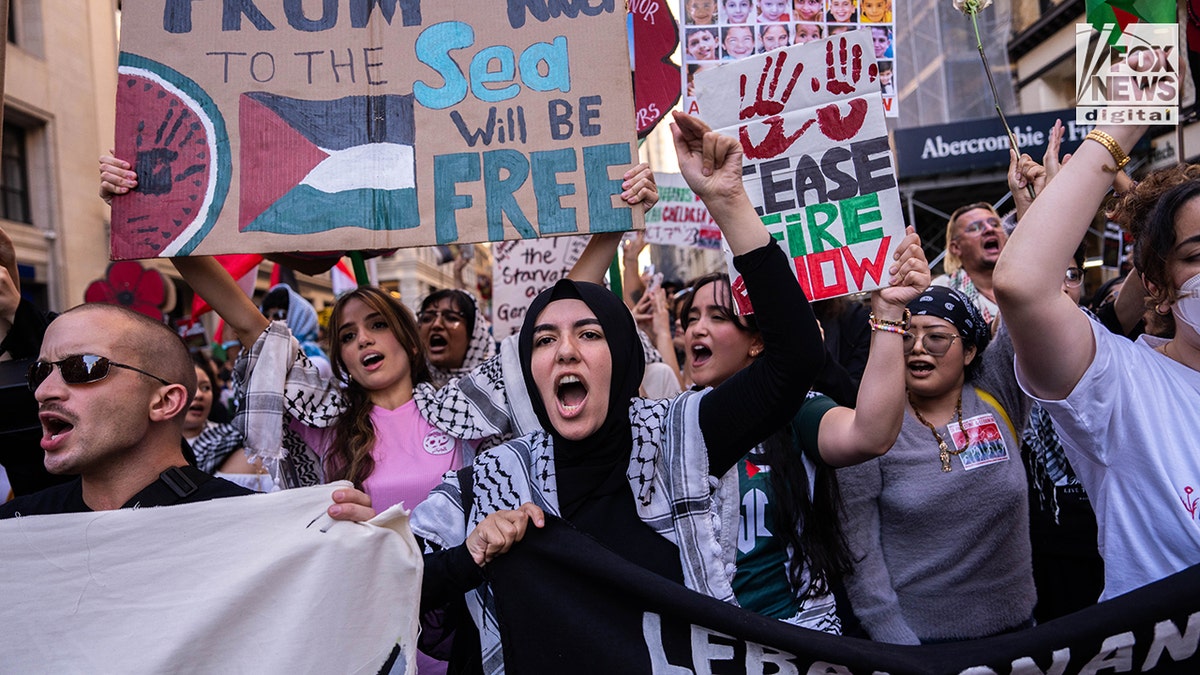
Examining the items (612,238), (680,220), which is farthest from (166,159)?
(680,220)

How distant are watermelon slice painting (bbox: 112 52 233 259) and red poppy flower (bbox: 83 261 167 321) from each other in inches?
206

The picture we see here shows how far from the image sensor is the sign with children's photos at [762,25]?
340cm

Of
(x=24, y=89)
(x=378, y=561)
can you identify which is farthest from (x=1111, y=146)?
(x=24, y=89)

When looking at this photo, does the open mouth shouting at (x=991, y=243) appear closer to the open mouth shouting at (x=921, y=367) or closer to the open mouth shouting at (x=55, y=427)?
the open mouth shouting at (x=921, y=367)

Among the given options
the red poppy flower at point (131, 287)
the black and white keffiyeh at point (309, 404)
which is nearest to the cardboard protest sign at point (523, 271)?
the black and white keffiyeh at point (309, 404)

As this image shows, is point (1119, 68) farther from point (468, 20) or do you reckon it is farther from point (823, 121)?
point (468, 20)

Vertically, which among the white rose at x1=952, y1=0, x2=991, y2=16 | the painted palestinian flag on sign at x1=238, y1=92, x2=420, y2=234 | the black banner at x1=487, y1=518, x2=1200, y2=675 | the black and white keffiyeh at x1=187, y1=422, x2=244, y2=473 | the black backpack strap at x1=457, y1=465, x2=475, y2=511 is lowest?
the black banner at x1=487, y1=518, x2=1200, y2=675

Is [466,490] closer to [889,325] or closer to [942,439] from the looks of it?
[889,325]

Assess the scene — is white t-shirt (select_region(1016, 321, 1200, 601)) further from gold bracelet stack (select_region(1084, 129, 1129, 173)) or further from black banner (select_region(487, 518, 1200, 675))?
gold bracelet stack (select_region(1084, 129, 1129, 173))

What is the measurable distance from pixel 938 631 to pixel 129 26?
118 inches

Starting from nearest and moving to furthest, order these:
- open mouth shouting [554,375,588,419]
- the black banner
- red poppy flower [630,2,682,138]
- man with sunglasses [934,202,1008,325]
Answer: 1. the black banner
2. open mouth shouting [554,375,588,419]
3. red poppy flower [630,2,682,138]
4. man with sunglasses [934,202,1008,325]

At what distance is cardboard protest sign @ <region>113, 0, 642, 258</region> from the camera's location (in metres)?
2.55

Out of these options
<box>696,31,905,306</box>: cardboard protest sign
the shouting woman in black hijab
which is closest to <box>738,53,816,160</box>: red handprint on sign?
<box>696,31,905,306</box>: cardboard protest sign

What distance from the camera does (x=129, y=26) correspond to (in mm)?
2615
